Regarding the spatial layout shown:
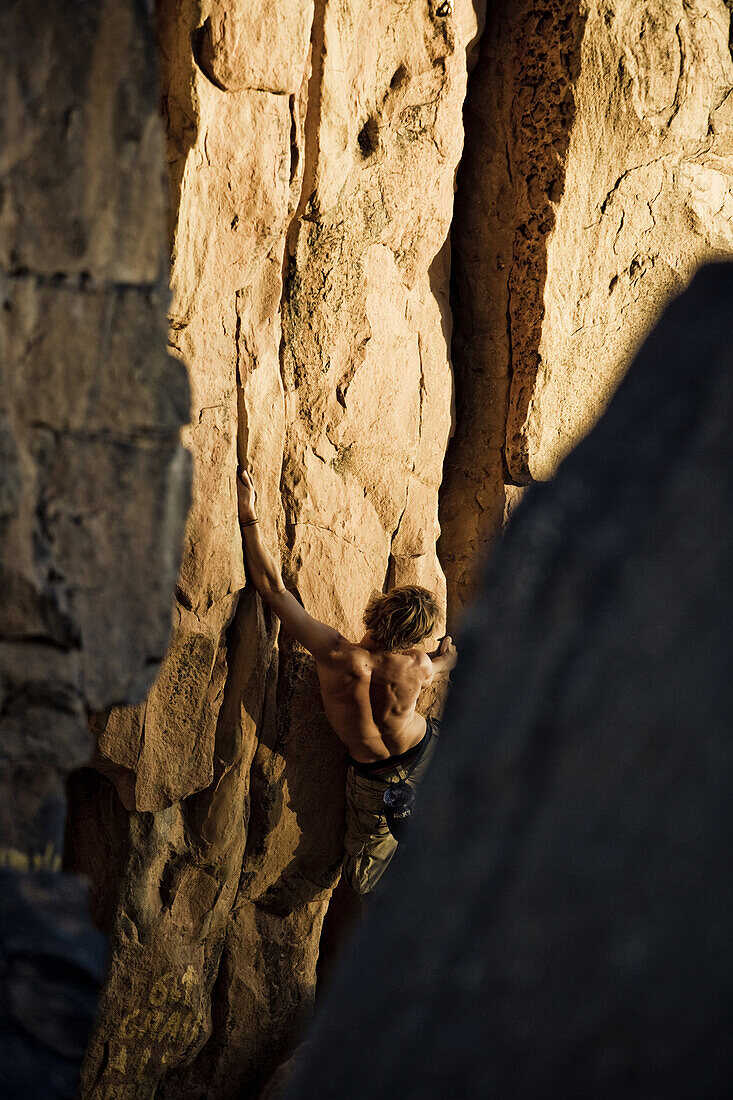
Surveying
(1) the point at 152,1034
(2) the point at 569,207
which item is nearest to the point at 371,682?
(1) the point at 152,1034

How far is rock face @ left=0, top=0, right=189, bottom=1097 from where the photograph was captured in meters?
1.12

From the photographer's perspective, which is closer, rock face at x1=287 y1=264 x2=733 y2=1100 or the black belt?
rock face at x1=287 y1=264 x2=733 y2=1100

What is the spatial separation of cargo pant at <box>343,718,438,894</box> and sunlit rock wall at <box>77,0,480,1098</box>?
13 cm

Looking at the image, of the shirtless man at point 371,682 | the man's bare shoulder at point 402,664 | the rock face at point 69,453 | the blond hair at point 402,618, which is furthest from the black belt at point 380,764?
the rock face at point 69,453

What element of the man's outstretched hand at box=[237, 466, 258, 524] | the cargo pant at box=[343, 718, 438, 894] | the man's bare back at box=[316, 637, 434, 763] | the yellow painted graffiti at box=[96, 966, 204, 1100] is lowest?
the yellow painted graffiti at box=[96, 966, 204, 1100]

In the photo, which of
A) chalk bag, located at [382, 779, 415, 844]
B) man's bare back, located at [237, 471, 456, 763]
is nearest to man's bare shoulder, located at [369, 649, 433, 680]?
man's bare back, located at [237, 471, 456, 763]

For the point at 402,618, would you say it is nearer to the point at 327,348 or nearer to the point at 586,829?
the point at 327,348

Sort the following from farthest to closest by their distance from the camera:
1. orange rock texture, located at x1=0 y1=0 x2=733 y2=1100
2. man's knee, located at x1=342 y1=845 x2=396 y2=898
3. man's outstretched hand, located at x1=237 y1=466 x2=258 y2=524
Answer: man's knee, located at x1=342 y1=845 x2=396 y2=898 → man's outstretched hand, located at x1=237 y1=466 x2=258 y2=524 → orange rock texture, located at x1=0 y1=0 x2=733 y2=1100

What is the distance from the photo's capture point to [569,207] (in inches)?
141

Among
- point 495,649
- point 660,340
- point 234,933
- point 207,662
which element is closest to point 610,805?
point 495,649

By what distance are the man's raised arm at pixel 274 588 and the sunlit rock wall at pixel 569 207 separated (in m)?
1.05

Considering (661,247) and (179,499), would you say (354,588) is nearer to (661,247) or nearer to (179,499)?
(661,247)

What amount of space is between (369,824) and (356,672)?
2.38 feet

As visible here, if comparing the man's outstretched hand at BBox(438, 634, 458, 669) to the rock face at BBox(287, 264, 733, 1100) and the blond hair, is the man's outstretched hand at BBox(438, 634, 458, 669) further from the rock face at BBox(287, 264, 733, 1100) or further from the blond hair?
the rock face at BBox(287, 264, 733, 1100)
